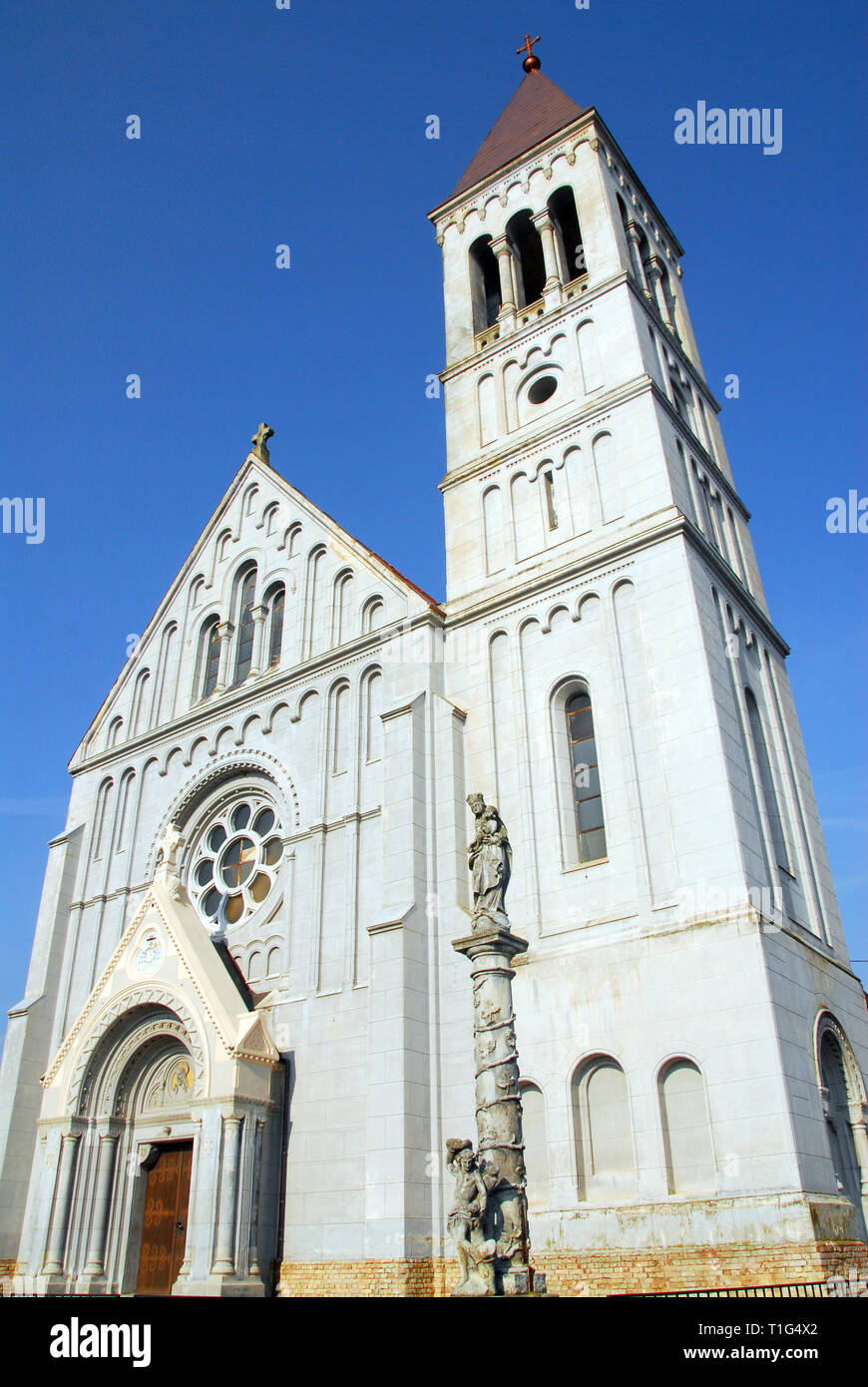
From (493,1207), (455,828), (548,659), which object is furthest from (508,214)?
(493,1207)

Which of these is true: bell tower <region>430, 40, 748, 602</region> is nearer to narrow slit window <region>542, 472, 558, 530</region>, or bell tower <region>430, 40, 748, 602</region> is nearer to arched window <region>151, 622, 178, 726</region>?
narrow slit window <region>542, 472, 558, 530</region>

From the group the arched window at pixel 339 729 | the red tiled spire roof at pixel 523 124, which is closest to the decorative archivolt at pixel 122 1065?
the arched window at pixel 339 729

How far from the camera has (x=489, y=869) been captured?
13891mm

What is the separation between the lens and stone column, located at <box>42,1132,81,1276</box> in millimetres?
18281

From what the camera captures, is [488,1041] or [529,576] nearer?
[488,1041]

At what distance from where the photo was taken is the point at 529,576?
21.4 meters

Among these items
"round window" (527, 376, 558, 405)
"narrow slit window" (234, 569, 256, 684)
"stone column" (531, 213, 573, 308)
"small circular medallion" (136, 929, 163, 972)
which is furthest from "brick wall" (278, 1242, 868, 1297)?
"stone column" (531, 213, 573, 308)

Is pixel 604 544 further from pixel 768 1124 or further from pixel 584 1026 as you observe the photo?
pixel 768 1124

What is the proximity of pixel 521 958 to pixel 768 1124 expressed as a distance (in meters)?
4.90

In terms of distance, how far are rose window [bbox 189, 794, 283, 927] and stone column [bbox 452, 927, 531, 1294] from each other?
929 cm

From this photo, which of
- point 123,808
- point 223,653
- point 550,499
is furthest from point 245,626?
point 550,499

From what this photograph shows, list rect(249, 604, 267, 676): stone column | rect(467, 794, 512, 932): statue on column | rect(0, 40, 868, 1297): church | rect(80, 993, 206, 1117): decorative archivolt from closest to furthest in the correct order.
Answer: rect(467, 794, 512, 932): statue on column, rect(0, 40, 868, 1297): church, rect(80, 993, 206, 1117): decorative archivolt, rect(249, 604, 267, 676): stone column

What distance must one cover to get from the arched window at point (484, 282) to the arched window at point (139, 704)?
44.8 ft

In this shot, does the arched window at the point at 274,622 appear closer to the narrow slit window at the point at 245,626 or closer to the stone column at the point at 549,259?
the narrow slit window at the point at 245,626
